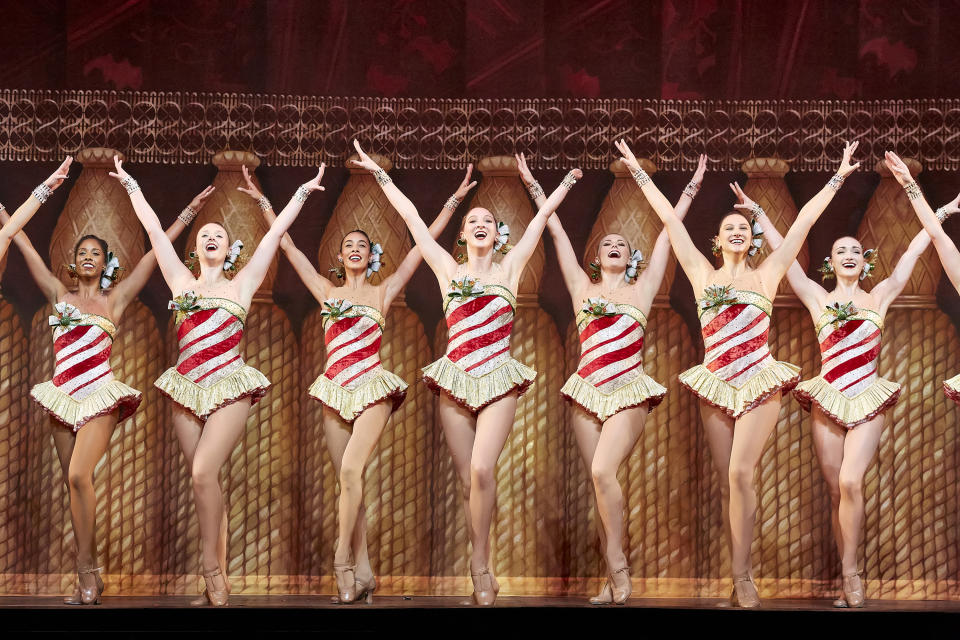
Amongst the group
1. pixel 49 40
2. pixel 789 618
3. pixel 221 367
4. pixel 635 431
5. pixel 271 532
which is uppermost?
pixel 49 40

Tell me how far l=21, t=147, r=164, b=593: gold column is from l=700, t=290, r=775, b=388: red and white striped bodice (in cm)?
330

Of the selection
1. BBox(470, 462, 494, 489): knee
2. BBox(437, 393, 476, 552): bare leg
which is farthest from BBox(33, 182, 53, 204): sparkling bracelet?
BBox(470, 462, 494, 489): knee

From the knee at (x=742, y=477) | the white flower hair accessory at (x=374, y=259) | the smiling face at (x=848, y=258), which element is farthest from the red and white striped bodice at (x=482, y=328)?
the smiling face at (x=848, y=258)

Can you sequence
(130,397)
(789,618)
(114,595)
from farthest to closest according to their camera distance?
(114,595) → (130,397) → (789,618)

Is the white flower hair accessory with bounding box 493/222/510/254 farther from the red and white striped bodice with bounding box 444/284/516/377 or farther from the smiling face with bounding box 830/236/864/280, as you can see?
the smiling face with bounding box 830/236/864/280

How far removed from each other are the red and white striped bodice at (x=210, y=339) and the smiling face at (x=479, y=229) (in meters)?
1.29

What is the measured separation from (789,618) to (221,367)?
3.14 meters

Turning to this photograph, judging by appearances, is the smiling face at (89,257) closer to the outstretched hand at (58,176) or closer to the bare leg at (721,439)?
the outstretched hand at (58,176)

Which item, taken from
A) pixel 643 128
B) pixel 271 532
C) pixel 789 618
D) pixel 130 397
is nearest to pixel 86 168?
pixel 130 397

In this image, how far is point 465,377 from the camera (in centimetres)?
614

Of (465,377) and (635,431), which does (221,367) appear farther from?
(635,431)

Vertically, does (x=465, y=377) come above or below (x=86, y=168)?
below

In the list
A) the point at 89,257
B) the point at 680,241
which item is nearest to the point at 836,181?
the point at 680,241

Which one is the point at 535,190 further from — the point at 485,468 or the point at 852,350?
the point at 852,350
